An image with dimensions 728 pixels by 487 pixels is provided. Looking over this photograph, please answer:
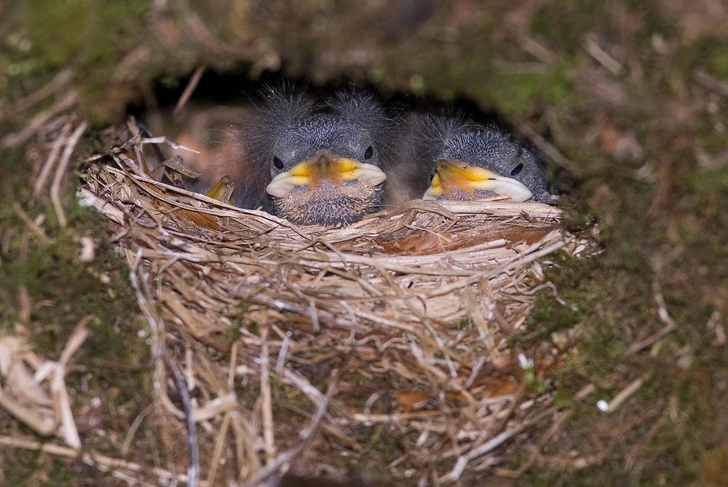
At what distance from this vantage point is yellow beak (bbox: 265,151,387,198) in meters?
2.48

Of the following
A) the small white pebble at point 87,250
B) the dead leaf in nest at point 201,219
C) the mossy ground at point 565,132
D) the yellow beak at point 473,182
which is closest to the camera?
the mossy ground at point 565,132

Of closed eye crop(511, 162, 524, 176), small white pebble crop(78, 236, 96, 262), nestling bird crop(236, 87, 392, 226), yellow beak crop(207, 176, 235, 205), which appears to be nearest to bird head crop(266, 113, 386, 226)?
nestling bird crop(236, 87, 392, 226)

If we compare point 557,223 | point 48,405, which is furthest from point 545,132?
point 48,405

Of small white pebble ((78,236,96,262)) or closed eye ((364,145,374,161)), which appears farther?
closed eye ((364,145,374,161))

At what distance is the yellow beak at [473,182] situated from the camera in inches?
96.7

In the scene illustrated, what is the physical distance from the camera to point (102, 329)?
1561 millimetres

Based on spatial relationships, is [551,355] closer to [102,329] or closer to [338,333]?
[338,333]

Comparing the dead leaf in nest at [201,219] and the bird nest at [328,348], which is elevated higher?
the bird nest at [328,348]

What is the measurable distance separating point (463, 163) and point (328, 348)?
1.04 m

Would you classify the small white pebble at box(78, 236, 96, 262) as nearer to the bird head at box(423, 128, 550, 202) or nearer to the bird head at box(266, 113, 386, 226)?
the bird head at box(266, 113, 386, 226)

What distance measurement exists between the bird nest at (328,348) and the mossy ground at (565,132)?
126 millimetres


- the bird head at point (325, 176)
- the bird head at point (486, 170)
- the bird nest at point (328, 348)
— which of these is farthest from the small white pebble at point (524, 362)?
the bird head at point (325, 176)

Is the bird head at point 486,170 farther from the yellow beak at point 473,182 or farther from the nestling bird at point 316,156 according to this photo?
the nestling bird at point 316,156

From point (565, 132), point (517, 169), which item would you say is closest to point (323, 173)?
point (517, 169)
